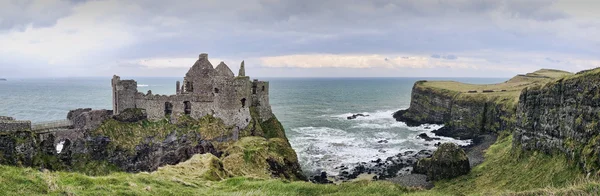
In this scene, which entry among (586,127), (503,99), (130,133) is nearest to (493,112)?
(503,99)

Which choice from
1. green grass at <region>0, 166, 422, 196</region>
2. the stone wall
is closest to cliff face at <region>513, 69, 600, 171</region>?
green grass at <region>0, 166, 422, 196</region>

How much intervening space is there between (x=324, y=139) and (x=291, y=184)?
52970 mm

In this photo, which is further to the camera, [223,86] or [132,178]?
[223,86]

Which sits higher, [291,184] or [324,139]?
[291,184]

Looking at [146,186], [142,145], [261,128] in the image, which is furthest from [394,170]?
[146,186]

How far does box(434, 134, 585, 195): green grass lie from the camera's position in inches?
1321

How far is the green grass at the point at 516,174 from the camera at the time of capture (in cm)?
3356

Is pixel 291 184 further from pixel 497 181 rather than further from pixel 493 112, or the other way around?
pixel 493 112

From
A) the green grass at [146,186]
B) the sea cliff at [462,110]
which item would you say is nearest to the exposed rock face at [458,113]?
the sea cliff at [462,110]

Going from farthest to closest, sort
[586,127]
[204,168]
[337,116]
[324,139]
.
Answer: [337,116], [324,139], [586,127], [204,168]

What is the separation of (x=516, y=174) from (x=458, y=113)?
60742 mm

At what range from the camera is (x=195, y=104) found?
1799 inches

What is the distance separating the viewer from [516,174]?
4019 cm

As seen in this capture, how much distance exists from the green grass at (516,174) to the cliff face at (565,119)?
43.9 inches
